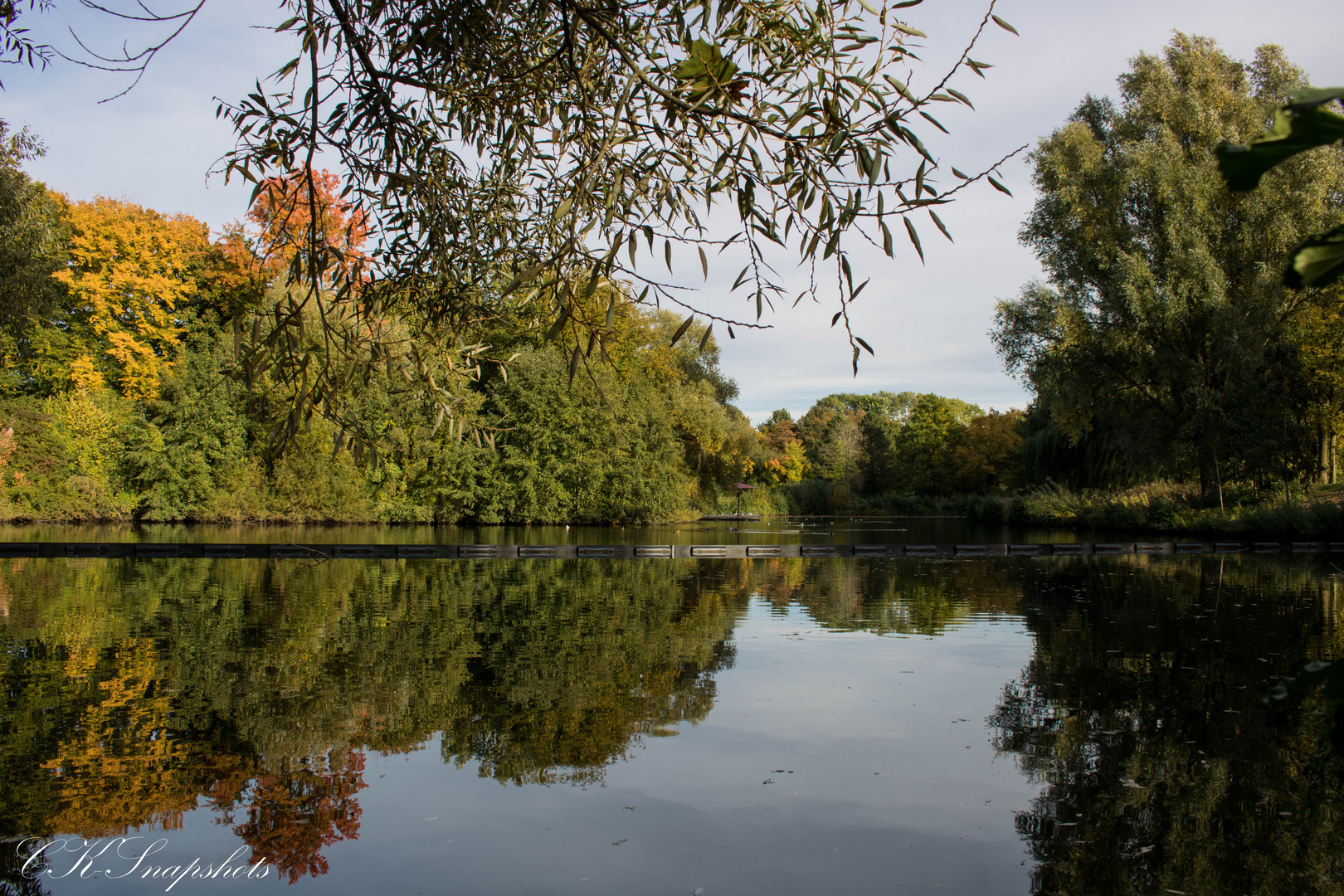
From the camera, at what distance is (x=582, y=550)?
58.1 ft

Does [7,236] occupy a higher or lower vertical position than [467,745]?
higher

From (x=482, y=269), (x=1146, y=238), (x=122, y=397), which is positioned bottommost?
Answer: (x=482, y=269)

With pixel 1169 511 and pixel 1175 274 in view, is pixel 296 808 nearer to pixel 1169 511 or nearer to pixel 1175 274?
pixel 1175 274

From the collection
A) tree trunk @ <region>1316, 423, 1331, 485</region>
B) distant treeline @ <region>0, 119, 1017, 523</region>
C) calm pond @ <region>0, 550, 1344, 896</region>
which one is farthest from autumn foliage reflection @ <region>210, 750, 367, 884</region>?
tree trunk @ <region>1316, 423, 1331, 485</region>

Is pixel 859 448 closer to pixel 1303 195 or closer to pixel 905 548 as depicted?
pixel 1303 195

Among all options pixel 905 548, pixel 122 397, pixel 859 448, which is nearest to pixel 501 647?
pixel 905 548

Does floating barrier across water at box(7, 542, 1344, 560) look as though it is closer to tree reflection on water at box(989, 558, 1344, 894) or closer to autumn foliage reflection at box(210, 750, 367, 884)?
tree reflection on water at box(989, 558, 1344, 894)

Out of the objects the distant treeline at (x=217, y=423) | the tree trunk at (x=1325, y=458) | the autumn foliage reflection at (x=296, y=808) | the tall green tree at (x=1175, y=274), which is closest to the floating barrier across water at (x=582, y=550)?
the tall green tree at (x=1175, y=274)

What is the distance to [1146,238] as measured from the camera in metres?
25.9

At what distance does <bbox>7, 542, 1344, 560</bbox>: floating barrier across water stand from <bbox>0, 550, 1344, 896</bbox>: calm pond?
6787 mm

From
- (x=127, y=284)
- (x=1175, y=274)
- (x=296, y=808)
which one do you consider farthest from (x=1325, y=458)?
(x=127, y=284)

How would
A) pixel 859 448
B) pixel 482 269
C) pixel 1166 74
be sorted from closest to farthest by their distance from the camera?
pixel 482 269 → pixel 1166 74 → pixel 859 448

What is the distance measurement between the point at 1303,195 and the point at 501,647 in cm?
2590

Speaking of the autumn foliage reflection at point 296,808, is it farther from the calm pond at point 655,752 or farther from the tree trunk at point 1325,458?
the tree trunk at point 1325,458
